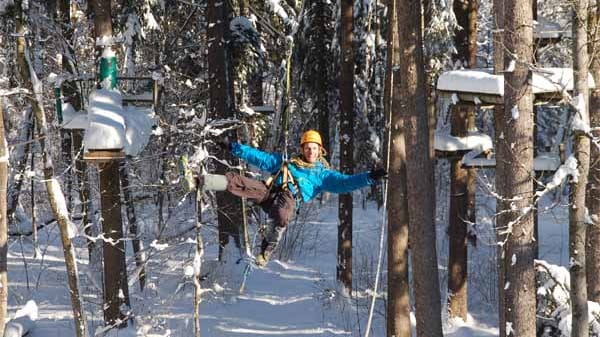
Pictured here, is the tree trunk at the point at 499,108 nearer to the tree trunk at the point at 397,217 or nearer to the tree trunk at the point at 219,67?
the tree trunk at the point at 397,217

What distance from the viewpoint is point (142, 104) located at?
1047 cm

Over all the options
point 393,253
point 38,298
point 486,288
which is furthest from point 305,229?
point 393,253

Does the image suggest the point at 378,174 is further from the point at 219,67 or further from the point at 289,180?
the point at 219,67

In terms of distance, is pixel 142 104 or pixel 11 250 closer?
pixel 142 104

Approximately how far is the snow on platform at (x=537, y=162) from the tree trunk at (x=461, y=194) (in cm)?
142

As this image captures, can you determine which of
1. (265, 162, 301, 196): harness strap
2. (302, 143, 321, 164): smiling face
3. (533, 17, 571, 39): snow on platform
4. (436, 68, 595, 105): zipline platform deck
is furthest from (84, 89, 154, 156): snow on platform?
(533, 17, 571, 39): snow on platform

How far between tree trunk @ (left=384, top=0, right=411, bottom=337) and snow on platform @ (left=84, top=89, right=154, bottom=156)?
3.25 meters

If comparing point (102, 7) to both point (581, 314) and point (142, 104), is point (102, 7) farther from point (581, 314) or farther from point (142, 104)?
point (581, 314)

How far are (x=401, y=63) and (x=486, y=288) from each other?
9443 mm

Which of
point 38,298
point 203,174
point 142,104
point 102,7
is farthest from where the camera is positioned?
point 38,298

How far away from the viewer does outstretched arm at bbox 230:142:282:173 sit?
8602 millimetres

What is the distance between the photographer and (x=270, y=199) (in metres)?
9.05

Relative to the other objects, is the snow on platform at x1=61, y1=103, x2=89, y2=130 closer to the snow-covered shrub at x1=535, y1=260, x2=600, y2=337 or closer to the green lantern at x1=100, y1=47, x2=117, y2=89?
the green lantern at x1=100, y1=47, x2=117, y2=89

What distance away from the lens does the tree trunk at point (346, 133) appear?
49.7 feet
